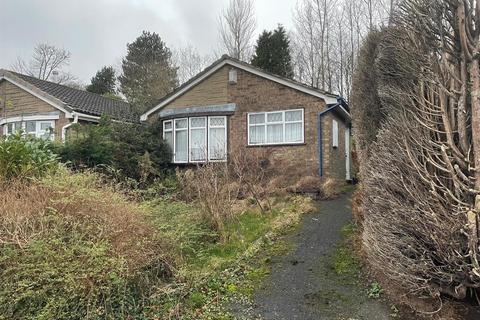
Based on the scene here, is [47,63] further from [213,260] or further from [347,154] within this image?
[213,260]

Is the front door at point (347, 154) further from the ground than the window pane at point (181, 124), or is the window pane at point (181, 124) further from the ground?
the window pane at point (181, 124)

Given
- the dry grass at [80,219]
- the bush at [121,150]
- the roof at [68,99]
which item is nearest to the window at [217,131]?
the bush at [121,150]

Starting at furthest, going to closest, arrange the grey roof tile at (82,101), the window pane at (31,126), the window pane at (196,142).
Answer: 1. the grey roof tile at (82,101)
2. the window pane at (31,126)
3. the window pane at (196,142)

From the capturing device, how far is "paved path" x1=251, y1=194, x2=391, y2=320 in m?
4.56

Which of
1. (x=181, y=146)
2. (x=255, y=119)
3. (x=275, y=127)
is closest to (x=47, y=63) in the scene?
(x=181, y=146)

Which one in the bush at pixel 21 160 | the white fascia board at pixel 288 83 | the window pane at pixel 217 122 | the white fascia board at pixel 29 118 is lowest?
the bush at pixel 21 160

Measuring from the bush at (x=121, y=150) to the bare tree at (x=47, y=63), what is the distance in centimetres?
2649

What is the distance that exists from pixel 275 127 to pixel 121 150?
226 inches

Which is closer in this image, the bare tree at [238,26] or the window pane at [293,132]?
the window pane at [293,132]

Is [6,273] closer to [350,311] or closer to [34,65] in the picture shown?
[350,311]

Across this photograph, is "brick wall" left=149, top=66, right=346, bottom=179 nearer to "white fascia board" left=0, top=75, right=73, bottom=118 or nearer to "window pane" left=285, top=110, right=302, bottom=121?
"window pane" left=285, top=110, right=302, bottom=121

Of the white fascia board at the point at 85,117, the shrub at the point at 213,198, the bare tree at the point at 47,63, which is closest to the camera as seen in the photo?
the shrub at the point at 213,198

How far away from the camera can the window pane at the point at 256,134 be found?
14562mm

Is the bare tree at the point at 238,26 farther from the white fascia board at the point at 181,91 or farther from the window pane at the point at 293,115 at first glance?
the window pane at the point at 293,115
